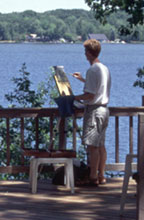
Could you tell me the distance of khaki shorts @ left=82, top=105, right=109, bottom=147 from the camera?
5.30 meters

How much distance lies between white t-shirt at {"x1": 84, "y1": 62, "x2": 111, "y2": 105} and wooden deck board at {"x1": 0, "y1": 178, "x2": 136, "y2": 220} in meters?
0.89

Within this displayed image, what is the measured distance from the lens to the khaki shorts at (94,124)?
5297 millimetres

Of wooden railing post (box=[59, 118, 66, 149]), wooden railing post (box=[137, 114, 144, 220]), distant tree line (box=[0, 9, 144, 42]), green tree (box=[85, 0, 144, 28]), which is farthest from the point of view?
distant tree line (box=[0, 9, 144, 42])

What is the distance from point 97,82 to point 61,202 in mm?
1153

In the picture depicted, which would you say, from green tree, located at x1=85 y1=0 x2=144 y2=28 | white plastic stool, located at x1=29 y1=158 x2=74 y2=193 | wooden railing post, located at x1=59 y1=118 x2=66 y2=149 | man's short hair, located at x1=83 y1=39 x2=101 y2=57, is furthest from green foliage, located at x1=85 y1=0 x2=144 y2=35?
white plastic stool, located at x1=29 y1=158 x2=74 y2=193

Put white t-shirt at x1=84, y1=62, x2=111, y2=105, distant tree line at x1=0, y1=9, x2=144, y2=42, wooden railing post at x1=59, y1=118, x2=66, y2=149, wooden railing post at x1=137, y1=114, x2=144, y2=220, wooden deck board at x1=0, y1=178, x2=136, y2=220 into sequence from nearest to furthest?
wooden railing post at x1=137, y1=114, x2=144, y2=220
wooden deck board at x1=0, y1=178, x2=136, y2=220
white t-shirt at x1=84, y1=62, x2=111, y2=105
wooden railing post at x1=59, y1=118, x2=66, y2=149
distant tree line at x1=0, y1=9, x2=144, y2=42

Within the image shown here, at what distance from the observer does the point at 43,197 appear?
5090 millimetres

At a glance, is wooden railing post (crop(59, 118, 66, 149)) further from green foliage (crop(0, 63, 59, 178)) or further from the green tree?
the green tree

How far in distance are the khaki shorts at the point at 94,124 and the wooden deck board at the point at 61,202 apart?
1.62 feet

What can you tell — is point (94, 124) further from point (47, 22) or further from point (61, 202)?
point (47, 22)

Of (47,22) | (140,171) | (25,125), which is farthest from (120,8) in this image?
(47,22)

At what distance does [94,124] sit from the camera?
534 cm

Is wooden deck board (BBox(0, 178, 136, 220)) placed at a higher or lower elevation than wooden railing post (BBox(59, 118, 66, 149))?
lower

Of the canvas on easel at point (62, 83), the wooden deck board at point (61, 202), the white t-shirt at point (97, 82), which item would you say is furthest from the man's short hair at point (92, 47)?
the wooden deck board at point (61, 202)
